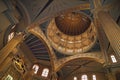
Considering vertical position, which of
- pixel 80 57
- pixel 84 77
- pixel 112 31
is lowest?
pixel 84 77

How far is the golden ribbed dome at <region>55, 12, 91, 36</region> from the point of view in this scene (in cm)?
1850

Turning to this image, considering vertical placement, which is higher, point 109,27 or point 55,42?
point 109,27

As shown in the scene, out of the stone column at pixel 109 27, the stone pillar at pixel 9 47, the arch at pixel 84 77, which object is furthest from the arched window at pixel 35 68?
the stone column at pixel 109 27

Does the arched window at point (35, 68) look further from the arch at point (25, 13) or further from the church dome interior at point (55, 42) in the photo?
the arch at point (25, 13)

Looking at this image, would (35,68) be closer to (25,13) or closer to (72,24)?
(25,13)

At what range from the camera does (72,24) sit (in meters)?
19.6

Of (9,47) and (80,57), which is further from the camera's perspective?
(80,57)

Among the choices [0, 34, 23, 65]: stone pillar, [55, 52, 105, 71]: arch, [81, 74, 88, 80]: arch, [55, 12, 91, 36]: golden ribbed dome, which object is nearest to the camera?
[0, 34, 23, 65]: stone pillar

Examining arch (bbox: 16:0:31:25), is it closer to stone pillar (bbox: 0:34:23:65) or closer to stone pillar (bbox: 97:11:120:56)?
stone pillar (bbox: 0:34:23:65)

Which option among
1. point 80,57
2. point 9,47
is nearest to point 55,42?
point 80,57

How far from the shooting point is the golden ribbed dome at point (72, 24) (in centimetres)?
1850

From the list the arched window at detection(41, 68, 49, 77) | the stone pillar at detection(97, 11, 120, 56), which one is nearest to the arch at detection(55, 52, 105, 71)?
the arched window at detection(41, 68, 49, 77)

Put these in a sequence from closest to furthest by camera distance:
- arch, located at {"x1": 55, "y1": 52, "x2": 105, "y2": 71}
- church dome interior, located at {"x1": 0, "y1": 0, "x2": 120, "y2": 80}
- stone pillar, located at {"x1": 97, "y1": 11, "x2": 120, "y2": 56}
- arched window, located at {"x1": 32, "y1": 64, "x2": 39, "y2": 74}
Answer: stone pillar, located at {"x1": 97, "y1": 11, "x2": 120, "y2": 56} < church dome interior, located at {"x1": 0, "y1": 0, "x2": 120, "y2": 80} < arch, located at {"x1": 55, "y1": 52, "x2": 105, "y2": 71} < arched window, located at {"x1": 32, "y1": 64, "x2": 39, "y2": 74}

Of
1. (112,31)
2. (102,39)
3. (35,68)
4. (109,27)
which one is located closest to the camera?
(112,31)
